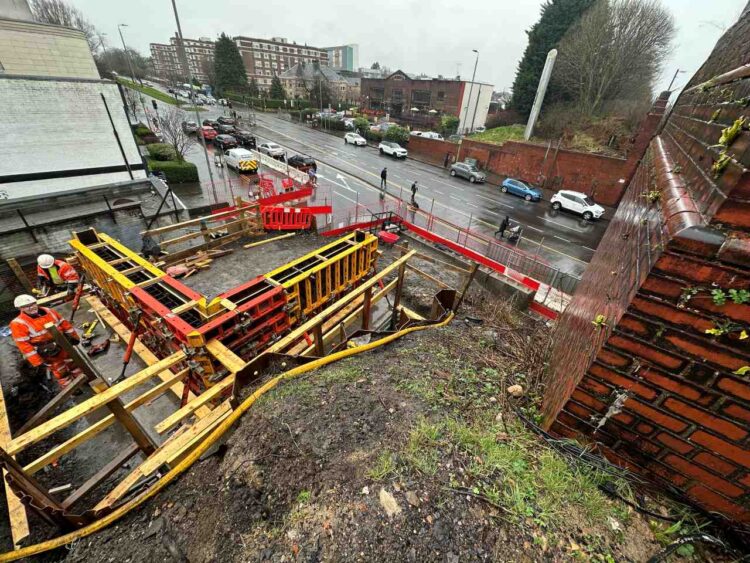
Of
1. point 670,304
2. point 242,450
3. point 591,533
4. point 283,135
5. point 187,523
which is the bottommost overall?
point 283,135

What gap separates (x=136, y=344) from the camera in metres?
5.43

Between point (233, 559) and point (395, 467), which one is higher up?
point (395, 467)

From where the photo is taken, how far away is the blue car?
22469 millimetres

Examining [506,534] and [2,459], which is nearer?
[506,534]

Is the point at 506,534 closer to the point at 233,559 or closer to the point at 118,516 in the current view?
the point at 233,559

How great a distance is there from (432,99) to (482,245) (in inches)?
1616

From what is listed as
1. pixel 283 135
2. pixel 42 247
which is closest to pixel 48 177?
pixel 42 247

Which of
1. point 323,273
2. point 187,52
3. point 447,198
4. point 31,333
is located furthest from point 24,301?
point 187,52

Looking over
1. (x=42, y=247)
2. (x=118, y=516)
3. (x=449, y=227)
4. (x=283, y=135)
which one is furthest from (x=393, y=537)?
(x=283, y=135)

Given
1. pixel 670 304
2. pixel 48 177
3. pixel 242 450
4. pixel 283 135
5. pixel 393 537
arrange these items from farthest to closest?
pixel 283 135, pixel 48 177, pixel 242 450, pixel 393 537, pixel 670 304

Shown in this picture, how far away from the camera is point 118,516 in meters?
2.97

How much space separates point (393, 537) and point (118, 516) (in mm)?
2774

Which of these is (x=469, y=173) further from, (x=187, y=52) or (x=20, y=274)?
(x=187, y=52)

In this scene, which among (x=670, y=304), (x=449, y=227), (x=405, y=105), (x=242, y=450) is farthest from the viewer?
(x=405, y=105)
